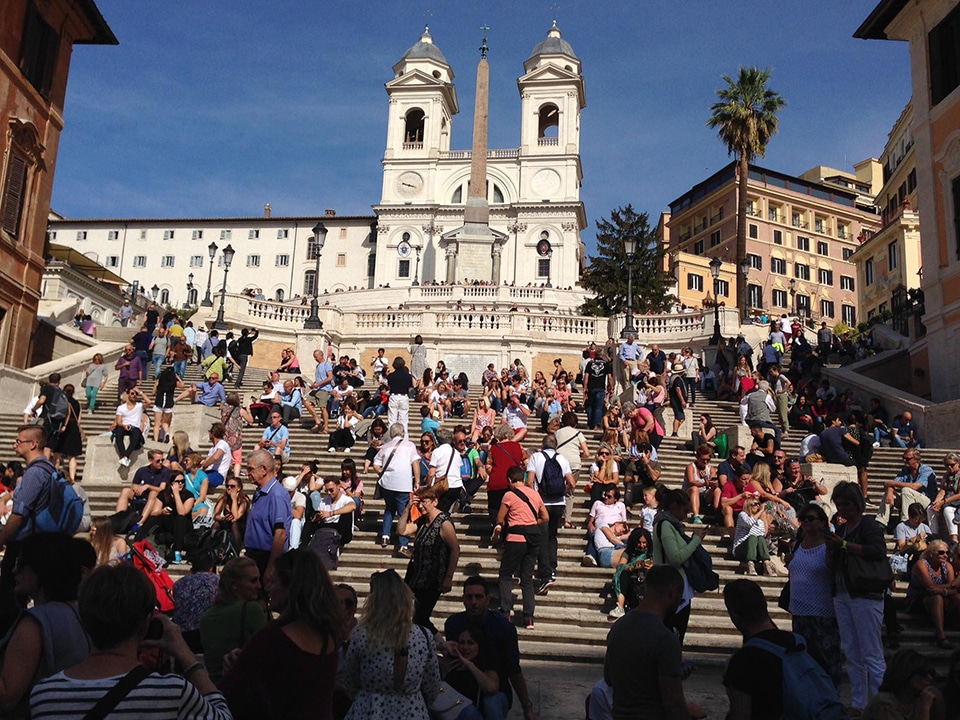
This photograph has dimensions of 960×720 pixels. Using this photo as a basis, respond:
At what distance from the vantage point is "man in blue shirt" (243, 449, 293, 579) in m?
7.82

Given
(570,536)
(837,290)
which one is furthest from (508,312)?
(837,290)

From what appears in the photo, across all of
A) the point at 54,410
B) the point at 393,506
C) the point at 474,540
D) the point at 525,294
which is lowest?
the point at 474,540

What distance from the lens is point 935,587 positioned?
Result: 985cm

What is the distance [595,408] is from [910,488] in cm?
707

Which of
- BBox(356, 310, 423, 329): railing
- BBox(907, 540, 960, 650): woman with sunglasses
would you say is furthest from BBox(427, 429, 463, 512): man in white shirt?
BBox(356, 310, 423, 329): railing

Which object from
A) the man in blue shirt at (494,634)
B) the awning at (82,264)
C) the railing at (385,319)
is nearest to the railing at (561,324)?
the railing at (385,319)

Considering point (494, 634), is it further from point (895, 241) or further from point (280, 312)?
point (895, 241)

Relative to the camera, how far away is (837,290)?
82.8m

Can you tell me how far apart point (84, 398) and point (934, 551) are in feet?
63.0

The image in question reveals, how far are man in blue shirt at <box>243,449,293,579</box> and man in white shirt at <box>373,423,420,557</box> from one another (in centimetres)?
381

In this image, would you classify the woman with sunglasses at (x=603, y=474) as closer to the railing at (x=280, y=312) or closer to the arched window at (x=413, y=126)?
the railing at (x=280, y=312)

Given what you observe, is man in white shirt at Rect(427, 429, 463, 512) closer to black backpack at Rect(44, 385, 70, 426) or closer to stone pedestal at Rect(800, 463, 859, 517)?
stone pedestal at Rect(800, 463, 859, 517)

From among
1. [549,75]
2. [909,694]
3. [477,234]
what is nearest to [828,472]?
[909,694]

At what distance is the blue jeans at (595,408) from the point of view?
62.8 feet
